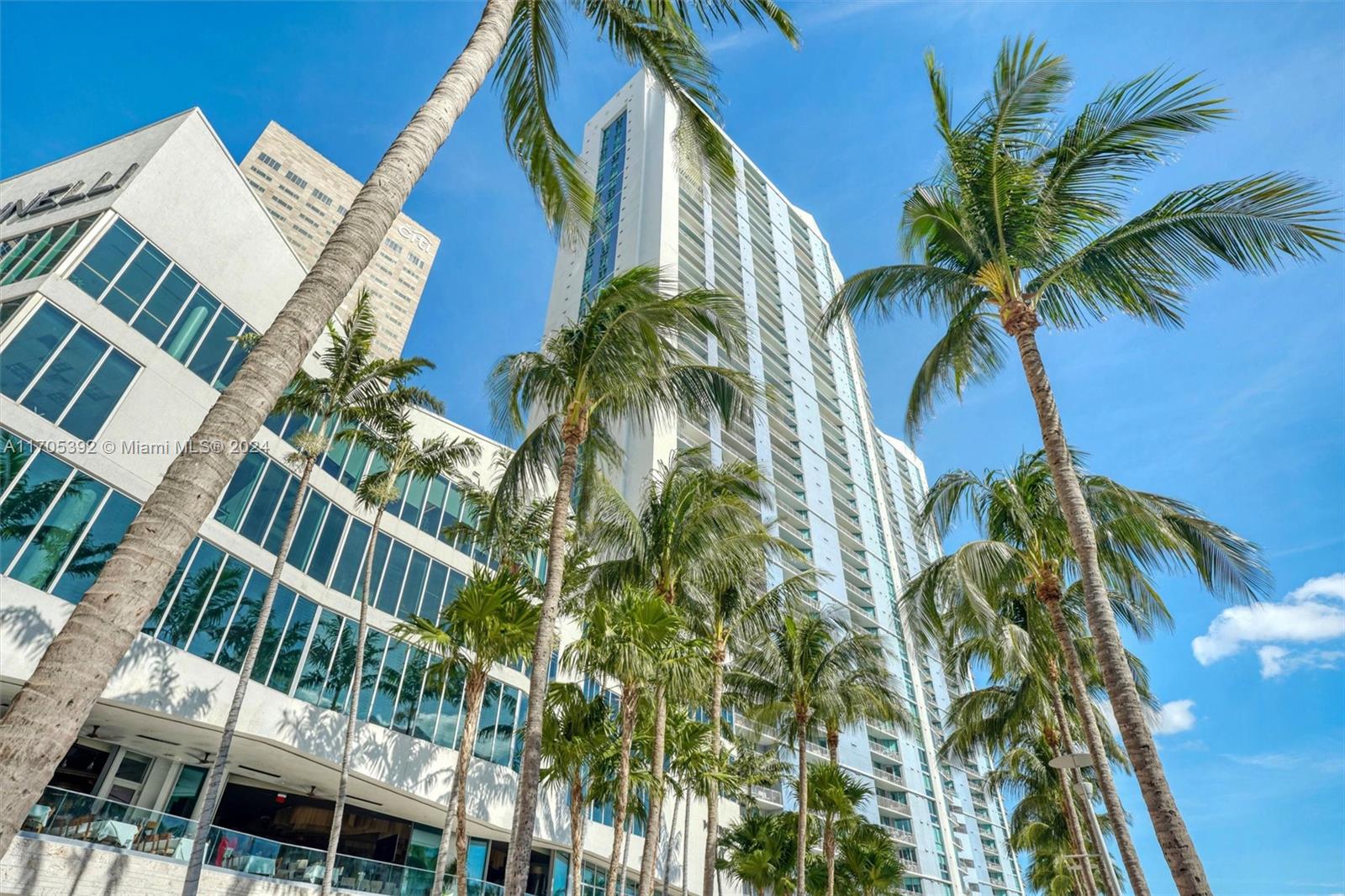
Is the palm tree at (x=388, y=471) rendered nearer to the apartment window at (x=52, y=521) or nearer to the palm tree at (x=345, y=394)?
the palm tree at (x=345, y=394)

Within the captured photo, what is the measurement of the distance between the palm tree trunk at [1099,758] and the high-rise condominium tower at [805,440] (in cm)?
3277

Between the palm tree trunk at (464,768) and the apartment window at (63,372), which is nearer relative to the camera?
the palm tree trunk at (464,768)

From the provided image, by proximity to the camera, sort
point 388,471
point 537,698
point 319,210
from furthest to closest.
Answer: point 319,210 → point 388,471 → point 537,698

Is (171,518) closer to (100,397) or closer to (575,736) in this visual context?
(575,736)

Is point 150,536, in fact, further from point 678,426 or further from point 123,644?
point 678,426

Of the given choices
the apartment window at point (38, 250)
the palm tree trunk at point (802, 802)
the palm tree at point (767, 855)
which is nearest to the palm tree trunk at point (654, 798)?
the palm tree trunk at point (802, 802)

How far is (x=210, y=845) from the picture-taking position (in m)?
15.4

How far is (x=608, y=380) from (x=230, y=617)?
43.6 feet

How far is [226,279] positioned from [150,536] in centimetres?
2063

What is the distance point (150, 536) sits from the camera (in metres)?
3.85

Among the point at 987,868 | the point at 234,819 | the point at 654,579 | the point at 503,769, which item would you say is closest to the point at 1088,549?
the point at 654,579

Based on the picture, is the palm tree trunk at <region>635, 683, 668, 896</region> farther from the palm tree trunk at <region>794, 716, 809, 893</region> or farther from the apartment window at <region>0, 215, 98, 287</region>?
the apartment window at <region>0, 215, 98, 287</region>

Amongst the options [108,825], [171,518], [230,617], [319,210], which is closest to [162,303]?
[230,617]

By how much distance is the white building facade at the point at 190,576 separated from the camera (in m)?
14.7
